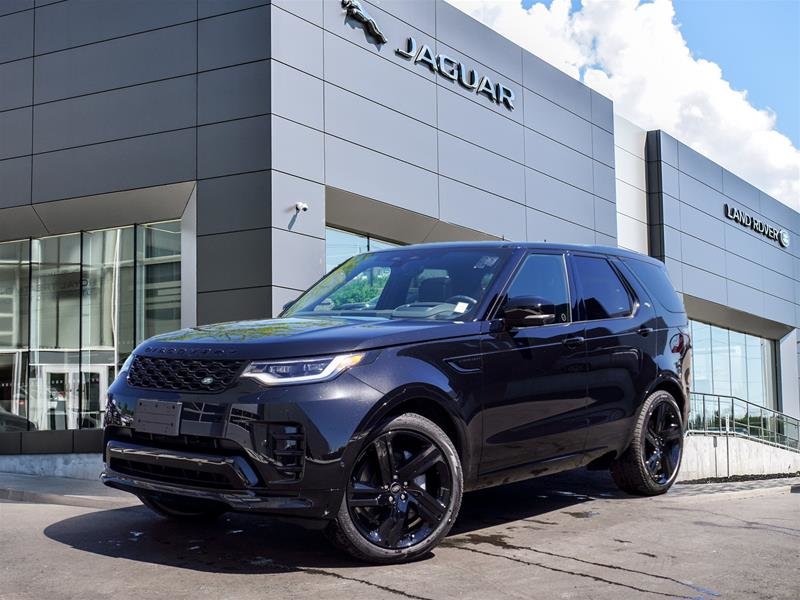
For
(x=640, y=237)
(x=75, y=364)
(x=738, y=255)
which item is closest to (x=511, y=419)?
(x=75, y=364)

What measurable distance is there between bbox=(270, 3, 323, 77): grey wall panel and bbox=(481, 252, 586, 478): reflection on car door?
33.1 ft

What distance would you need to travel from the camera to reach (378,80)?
695 inches

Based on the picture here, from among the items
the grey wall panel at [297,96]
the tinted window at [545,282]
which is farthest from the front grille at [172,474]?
the grey wall panel at [297,96]

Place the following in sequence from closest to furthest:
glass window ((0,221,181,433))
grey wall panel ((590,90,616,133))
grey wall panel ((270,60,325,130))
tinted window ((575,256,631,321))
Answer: tinted window ((575,256,631,321)) < grey wall panel ((270,60,325,130)) < glass window ((0,221,181,433)) < grey wall panel ((590,90,616,133))

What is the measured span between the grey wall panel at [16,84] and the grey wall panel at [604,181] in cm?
1463

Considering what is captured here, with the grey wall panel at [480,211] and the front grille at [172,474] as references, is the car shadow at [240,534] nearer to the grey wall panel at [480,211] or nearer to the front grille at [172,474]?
the front grille at [172,474]

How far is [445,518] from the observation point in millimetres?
5152

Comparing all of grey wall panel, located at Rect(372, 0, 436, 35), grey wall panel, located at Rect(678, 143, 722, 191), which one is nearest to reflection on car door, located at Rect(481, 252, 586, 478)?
grey wall panel, located at Rect(372, 0, 436, 35)

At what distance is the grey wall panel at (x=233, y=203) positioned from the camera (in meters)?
15.1

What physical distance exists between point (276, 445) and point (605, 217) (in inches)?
891

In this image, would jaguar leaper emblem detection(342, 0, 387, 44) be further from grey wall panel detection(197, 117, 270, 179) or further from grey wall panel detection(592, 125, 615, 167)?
grey wall panel detection(592, 125, 615, 167)

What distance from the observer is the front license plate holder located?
4.87m

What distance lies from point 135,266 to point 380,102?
548 centimetres

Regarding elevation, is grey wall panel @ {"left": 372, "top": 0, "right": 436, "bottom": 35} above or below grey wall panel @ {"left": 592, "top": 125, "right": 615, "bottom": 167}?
above
